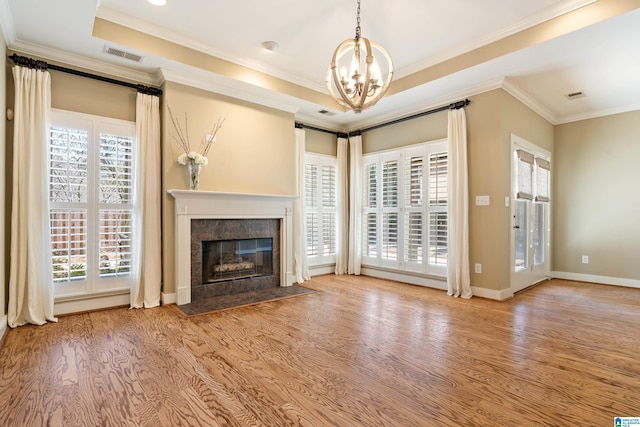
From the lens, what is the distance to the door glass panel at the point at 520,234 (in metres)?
4.69

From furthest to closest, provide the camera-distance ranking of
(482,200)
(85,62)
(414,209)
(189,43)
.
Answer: (414,209), (482,200), (189,43), (85,62)

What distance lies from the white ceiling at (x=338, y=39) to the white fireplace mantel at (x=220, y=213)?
1533mm

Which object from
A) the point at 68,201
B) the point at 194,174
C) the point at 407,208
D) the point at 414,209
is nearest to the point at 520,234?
the point at 414,209

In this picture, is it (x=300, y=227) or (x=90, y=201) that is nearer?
(x=90, y=201)

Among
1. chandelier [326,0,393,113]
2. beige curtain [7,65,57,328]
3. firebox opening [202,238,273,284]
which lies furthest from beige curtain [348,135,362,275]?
beige curtain [7,65,57,328]

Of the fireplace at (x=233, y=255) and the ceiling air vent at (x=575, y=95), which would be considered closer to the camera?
the fireplace at (x=233, y=255)

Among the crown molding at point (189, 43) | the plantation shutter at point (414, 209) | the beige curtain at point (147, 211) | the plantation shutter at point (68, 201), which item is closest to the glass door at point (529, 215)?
the plantation shutter at point (414, 209)

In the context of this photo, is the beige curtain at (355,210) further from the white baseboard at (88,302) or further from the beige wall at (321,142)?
the white baseboard at (88,302)

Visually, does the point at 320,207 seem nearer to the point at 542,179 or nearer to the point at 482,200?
the point at 482,200

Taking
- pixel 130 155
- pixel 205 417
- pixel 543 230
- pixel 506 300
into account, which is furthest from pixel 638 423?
pixel 130 155

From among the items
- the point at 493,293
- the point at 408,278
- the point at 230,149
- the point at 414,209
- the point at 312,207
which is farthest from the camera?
the point at 312,207

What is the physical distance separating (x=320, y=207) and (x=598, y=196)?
5.01 metres

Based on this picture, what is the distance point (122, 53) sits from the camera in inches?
139

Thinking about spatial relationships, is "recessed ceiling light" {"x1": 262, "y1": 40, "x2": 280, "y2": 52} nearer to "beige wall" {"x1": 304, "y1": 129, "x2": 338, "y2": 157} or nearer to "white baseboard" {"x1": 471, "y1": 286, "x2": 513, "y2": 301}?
"beige wall" {"x1": 304, "y1": 129, "x2": 338, "y2": 157}
